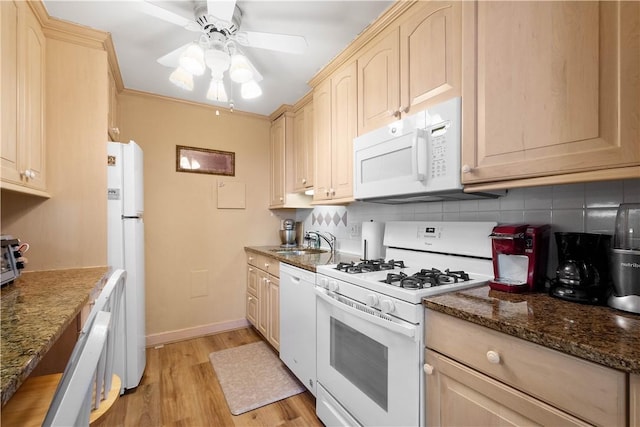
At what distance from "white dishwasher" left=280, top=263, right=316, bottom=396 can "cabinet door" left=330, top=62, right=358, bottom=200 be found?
65 centimetres

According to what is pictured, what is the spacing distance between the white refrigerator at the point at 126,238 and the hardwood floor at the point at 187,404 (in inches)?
6.5

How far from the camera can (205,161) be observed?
2.96 m

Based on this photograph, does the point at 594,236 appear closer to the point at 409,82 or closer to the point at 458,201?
the point at 458,201

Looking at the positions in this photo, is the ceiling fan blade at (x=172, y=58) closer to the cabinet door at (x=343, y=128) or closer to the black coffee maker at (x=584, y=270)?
the cabinet door at (x=343, y=128)

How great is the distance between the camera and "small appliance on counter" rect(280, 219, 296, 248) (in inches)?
126

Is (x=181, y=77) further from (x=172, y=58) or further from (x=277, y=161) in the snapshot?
(x=277, y=161)

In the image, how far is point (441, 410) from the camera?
3.36 ft

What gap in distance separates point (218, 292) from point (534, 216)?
2793 millimetres

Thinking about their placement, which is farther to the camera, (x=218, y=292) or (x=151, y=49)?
(x=218, y=292)

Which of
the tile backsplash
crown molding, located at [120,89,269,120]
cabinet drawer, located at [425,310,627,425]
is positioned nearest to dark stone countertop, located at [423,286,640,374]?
cabinet drawer, located at [425,310,627,425]

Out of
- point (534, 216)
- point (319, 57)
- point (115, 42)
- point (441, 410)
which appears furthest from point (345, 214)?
point (115, 42)

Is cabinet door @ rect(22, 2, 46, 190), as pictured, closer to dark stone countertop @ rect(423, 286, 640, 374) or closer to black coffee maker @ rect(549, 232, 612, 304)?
dark stone countertop @ rect(423, 286, 640, 374)

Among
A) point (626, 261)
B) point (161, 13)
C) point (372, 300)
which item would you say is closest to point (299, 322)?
point (372, 300)

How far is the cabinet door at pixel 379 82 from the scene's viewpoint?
1.58m
